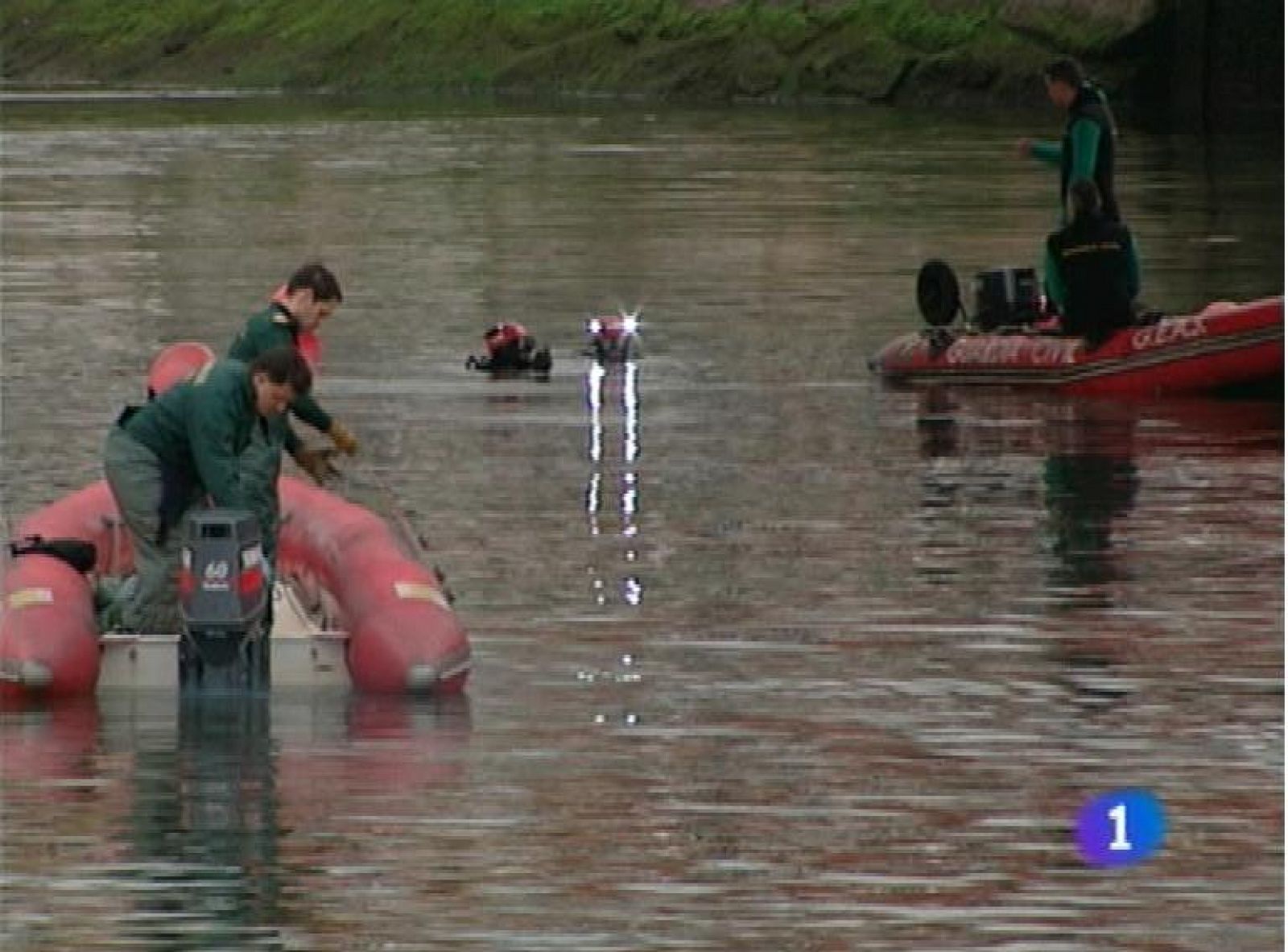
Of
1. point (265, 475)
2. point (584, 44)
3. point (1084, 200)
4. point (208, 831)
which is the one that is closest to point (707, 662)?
point (265, 475)

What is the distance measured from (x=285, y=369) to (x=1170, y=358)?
46.5 ft

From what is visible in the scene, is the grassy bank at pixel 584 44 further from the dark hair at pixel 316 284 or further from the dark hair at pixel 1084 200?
the dark hair at pixel 316 284

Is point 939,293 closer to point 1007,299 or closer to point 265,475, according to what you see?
point 1007,299

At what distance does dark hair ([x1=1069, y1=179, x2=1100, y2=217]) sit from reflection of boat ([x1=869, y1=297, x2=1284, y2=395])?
1.10 metres

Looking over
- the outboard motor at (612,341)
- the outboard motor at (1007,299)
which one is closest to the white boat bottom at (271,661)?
the outboard motor at (1007,299)

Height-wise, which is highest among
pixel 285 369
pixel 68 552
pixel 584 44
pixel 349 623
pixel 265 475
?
pixel 584 44

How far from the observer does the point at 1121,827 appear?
55.2ft

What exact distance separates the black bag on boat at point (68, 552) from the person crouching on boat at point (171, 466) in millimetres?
455

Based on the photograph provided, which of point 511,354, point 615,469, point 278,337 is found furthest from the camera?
point 511,354

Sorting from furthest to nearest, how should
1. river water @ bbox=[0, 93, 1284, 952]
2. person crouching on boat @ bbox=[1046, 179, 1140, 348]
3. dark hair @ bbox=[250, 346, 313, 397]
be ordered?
1. person crouching on boat @ bbox=[1046, 179, 1140, 348]
2. dark hair @ bbox=[250, 346, 313, 397]
3. river water @ bbox=[0, 93, 1284, 952]

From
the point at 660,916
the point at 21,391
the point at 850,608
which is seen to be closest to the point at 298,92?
the point at 21,391

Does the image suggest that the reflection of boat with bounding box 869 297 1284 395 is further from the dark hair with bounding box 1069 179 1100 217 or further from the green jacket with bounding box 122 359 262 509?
the green jacket with bounding box 122 359 262 509

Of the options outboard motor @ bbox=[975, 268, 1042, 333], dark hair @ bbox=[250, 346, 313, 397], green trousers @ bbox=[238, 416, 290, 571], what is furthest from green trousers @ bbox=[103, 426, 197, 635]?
outboard motor @ bbox=[975, 268, 1042, 333]

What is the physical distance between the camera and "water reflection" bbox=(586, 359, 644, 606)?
2350 centimetres
